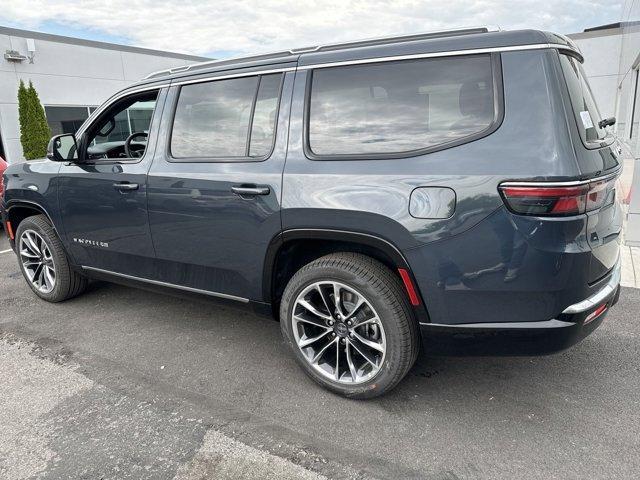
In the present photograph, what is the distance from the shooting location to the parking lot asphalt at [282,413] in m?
2.26

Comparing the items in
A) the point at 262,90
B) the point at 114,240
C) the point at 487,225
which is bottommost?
the point at 114,240

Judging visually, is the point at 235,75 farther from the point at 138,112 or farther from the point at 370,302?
the point at 370,302

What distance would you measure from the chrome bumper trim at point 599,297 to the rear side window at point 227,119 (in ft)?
5.86

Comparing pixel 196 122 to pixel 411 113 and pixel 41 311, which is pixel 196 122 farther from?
pixel 41 311

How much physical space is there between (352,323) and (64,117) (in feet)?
46.1

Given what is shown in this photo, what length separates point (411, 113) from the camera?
2.40 meters

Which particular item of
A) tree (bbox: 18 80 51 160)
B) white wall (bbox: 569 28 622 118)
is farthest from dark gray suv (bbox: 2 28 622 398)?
white wall (bbox: 569 28 622 118)

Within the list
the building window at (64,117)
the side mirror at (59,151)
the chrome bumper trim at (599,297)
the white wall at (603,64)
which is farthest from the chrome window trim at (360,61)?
the white wall at (603,64)

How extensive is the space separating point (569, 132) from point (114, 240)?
309cm

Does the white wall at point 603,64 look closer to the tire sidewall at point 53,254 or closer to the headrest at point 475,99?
the headrest at point 475,99

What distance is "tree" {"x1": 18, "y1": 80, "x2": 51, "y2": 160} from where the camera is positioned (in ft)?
39.2

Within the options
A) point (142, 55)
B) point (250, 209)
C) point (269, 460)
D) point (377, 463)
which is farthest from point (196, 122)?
point (142, 55)

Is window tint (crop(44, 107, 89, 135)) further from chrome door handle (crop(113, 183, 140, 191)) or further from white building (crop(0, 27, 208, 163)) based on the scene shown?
chrome door handle (crop(113, 183, 140, 191))

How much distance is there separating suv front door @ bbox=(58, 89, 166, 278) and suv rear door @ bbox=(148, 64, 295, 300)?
127mm
